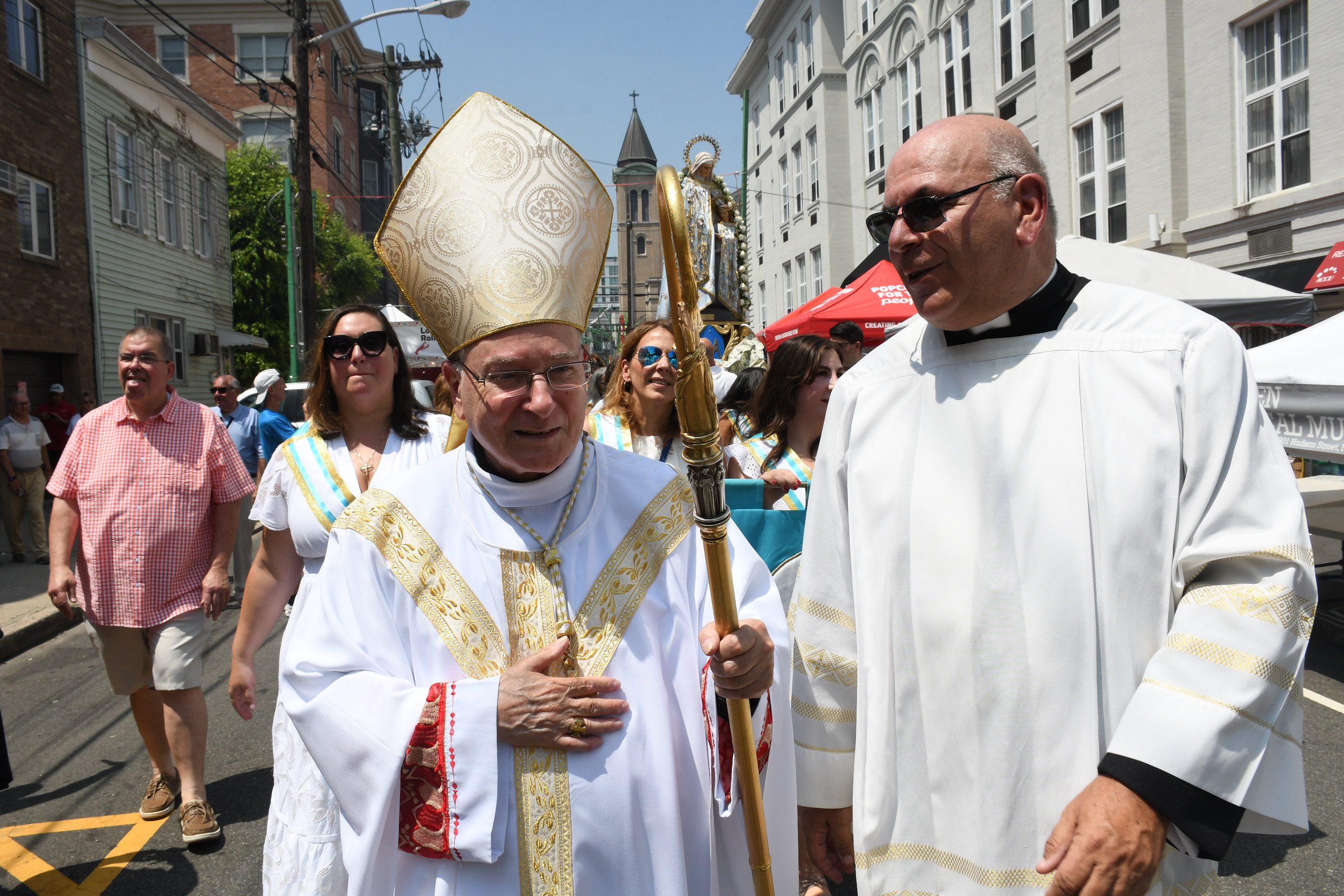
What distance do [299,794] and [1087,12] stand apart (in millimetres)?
20586

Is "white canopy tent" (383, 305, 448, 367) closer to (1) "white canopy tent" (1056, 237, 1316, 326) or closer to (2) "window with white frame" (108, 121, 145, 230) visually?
(1) "white canopy tent" (1056, 237, 1316, 326)

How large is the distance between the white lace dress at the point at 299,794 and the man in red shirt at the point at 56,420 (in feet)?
38.4

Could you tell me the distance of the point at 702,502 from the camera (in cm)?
162

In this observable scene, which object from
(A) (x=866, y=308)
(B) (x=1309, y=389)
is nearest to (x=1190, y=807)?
(B) (x=1309, y=389)

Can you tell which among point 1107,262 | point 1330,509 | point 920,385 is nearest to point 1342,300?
point 1330,509

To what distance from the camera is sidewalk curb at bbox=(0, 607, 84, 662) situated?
22.7 ft

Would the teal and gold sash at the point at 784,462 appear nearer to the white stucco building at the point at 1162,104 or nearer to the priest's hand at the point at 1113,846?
the priest's hand at the point at 1113,846

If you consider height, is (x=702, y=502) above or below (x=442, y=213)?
below

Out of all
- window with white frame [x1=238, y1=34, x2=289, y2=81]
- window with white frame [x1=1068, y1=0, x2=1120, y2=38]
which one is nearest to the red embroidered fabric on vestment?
window with white frame [x1=1068, y1=0, x2=1120, y2=38]

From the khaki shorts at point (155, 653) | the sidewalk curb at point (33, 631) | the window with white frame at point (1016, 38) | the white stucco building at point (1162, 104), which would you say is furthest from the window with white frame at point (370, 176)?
the khaki shorts at point (155, 653)

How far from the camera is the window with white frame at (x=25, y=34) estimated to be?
14.6 metres

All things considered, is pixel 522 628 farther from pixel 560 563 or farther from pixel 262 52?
pixel 262 52

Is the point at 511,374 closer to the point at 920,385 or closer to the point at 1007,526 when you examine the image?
the point at 920,385

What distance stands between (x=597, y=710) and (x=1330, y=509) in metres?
8.18
